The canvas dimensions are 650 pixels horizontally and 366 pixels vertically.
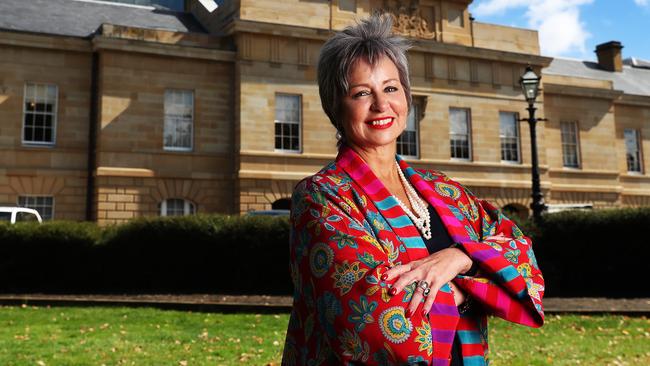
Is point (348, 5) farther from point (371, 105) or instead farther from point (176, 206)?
point (371, 105)

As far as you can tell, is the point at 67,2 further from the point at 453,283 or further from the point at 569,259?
the point at 453,283

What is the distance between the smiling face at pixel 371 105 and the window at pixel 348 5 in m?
26.3

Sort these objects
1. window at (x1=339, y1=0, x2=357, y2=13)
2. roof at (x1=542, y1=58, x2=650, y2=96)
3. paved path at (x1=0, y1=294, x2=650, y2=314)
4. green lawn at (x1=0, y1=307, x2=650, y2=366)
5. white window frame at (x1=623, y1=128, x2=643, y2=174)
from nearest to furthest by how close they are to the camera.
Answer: green lawn at (x1=0, y1=307, x2=650, y2=366)
paved path at (x1=0, y1=294, x2=650, y2=314)
window at (x1=339, y1=0, x2=357, y2=13)
white window frame at (x1=623, y1=128, x2=643, y2=174)
roof at (x1=542, y1=58, x2=650, y2=96)

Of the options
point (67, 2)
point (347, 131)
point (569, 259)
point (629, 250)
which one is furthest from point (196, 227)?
point (67, 2)

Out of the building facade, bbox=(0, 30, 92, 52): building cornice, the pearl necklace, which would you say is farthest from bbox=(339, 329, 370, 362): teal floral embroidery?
bbox=(0, 30, 92, 52): building cornice

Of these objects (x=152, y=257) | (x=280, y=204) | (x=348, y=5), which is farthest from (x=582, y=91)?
(x=152, y=257)

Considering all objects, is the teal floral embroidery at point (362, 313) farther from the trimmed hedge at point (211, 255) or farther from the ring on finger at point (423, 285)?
the trimmed hedge at point (211, 255)

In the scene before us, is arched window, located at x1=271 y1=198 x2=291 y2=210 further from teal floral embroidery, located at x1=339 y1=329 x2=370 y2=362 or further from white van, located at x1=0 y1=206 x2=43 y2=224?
teal floral embroidery, located at x1=339 y1=329 x2=370 y2=362

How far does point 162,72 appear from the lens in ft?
80.5

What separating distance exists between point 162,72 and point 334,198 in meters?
24.2

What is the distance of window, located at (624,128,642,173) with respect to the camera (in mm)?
35219

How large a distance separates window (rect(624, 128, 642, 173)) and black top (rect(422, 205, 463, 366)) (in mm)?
37561

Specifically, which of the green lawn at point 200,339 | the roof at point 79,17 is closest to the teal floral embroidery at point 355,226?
the green lawn at point 200,339

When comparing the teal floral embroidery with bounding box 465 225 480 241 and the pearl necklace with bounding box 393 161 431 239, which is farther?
the teal floral embroidery with bounding box 465 225 480 241
